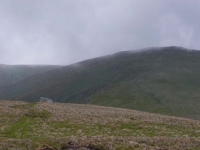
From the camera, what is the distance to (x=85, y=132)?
31.3 metres

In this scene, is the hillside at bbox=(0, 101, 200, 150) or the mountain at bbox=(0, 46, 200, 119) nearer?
the hillside at bbox=(0, 101, 200, 150)

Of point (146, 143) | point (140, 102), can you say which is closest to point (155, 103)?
point (140, 102)

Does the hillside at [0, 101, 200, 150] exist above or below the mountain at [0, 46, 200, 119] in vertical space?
below

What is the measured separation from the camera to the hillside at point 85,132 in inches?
936

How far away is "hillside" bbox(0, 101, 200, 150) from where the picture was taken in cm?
2378

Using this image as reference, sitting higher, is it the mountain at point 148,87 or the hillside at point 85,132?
the mountain at point 148,87

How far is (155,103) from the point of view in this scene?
4186 inches

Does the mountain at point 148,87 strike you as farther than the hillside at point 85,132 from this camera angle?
Yes

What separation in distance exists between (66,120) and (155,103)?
7284 cm

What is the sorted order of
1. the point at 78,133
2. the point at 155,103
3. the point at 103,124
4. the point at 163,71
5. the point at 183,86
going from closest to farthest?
the point at 78,133
the point at 103,124
the point at 155,103
the point at 183,86
the point at 163,71

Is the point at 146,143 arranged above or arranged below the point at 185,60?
below

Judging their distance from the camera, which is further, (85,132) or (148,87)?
(148,87)

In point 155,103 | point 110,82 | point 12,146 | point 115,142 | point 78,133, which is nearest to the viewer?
point 12,146

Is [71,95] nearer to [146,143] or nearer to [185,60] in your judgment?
[185,60]
